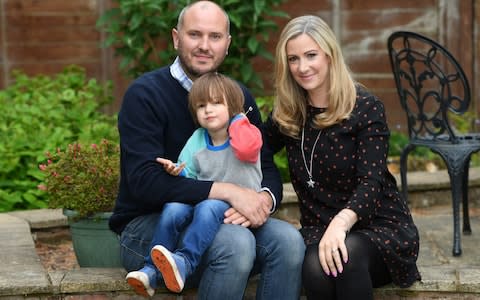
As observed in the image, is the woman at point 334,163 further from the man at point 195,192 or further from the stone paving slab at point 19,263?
the stone paving slab at point 19,263

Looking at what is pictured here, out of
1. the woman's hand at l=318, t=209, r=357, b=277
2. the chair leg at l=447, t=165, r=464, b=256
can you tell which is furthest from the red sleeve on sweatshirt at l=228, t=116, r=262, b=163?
the chair leg at l=447, t=165, r=464, b=256

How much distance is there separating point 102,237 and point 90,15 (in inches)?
127

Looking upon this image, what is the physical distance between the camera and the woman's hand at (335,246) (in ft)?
11.7

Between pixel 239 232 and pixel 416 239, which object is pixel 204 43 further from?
Answer: pixel 416 239

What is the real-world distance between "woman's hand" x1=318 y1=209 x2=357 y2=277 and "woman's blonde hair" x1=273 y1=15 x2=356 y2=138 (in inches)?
15.9

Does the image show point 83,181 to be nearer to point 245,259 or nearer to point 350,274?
point 245,259

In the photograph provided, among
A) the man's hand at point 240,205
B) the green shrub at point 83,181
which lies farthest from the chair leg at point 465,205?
the green shrub at point 83,181

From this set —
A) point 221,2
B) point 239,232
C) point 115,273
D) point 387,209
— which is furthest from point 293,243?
point 221,2

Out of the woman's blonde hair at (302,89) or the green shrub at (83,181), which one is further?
the green shrub at (83,181)

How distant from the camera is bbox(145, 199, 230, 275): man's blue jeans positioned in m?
3.54

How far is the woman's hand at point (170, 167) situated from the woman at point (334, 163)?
0.48 m

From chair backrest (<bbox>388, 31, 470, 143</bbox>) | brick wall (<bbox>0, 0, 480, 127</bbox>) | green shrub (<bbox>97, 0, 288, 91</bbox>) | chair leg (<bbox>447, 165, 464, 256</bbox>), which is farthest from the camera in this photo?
brick wall (<bbox>0, 0, 480, 127</bbox>)

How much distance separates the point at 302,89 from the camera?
13.0 ft

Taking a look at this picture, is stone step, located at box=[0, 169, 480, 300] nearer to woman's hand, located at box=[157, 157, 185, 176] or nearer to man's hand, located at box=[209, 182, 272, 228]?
man's hand, located at box=[209, 182, 272, 228]
